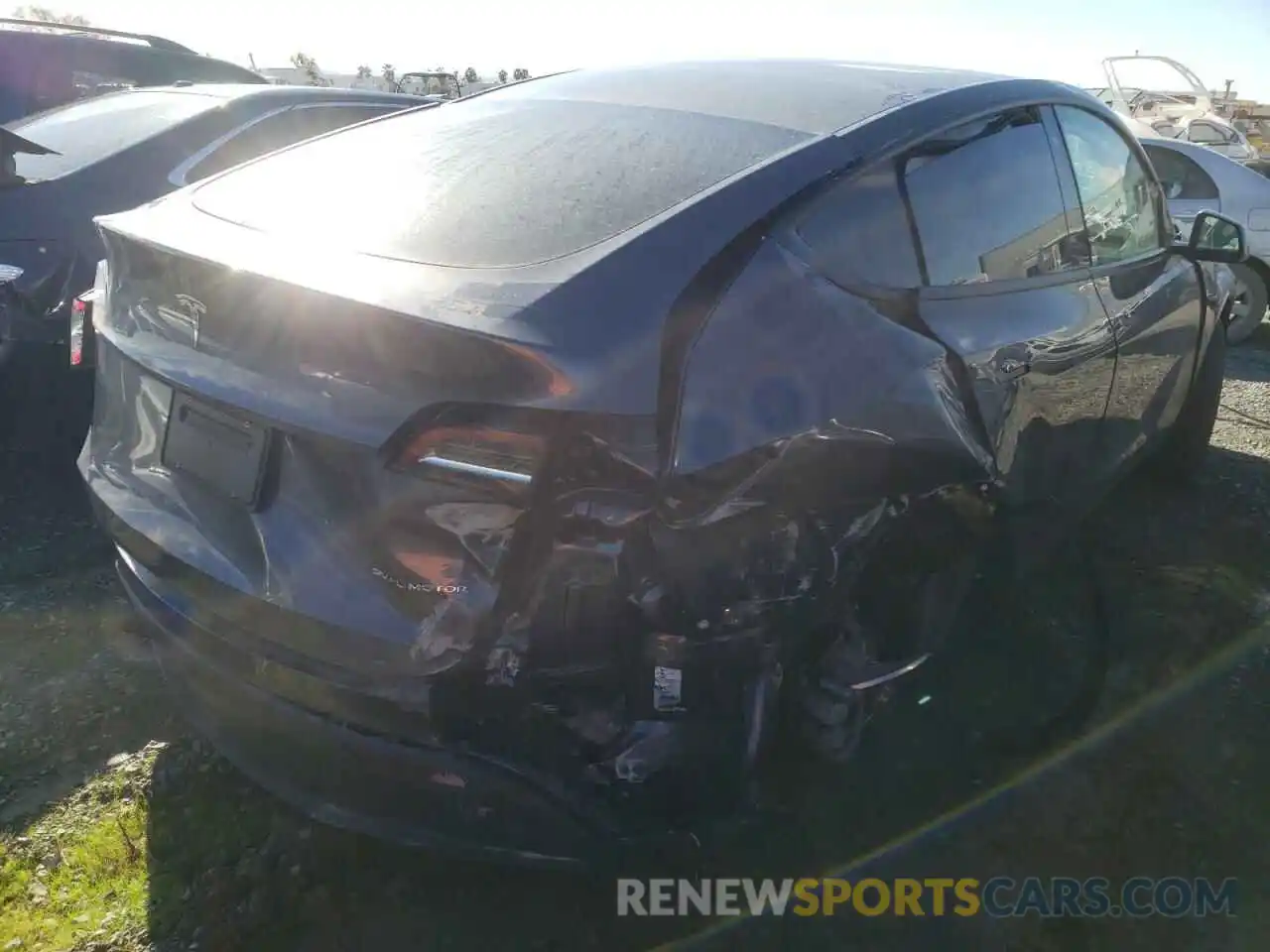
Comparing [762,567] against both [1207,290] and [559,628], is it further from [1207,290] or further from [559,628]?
[1207,290]

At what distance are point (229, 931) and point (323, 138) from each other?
2.12 metres

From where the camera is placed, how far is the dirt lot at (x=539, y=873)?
2.20 metres

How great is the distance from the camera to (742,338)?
1.82 meters

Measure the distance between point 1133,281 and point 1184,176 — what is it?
589 centimetres

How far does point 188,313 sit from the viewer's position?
2131mm

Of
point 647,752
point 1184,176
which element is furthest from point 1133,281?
point 1184,176

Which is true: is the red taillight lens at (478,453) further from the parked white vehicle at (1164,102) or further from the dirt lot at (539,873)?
the parked white vehicle at (1164,102)

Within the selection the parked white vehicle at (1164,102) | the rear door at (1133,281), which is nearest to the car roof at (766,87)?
the rear door at (1133,281)

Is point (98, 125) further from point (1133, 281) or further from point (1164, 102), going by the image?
point (1164, 102)

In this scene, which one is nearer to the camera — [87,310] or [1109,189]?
[87,310]

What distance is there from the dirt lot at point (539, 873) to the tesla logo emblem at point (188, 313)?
1.15 m

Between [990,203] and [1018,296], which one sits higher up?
[990,203]

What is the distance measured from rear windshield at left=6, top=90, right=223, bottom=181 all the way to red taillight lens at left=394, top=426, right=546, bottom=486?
3084 mm

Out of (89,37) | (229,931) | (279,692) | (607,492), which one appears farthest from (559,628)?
(89,37)
